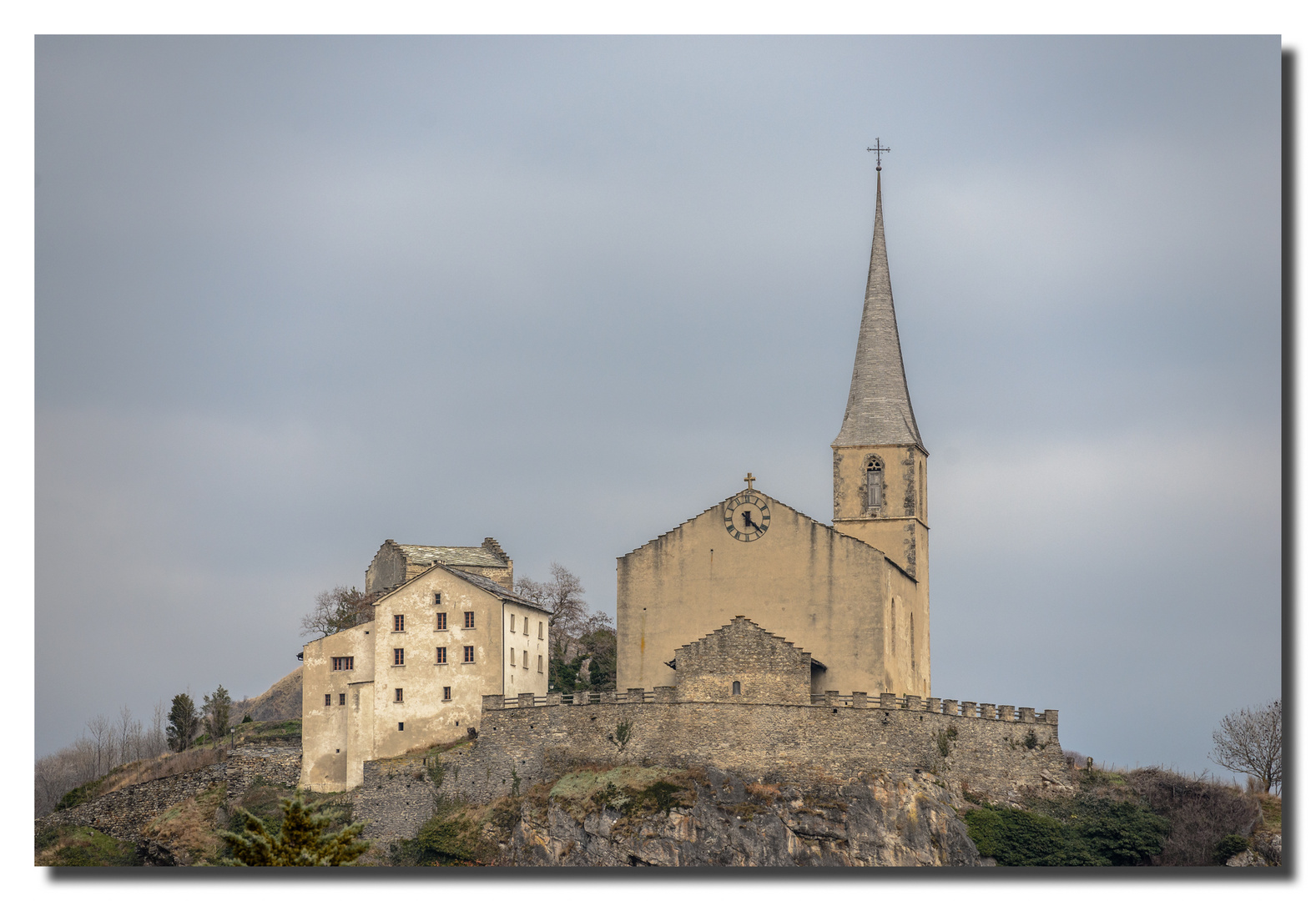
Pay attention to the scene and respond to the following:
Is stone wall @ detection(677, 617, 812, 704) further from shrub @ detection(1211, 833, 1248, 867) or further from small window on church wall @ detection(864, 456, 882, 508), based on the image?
shrub @ detection(1211, 833, 1248, 867)

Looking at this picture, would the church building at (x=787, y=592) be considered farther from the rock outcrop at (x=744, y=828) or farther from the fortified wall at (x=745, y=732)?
the rock outcrop at (x=744, y=828)

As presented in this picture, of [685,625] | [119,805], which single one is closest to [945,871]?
[685,625]

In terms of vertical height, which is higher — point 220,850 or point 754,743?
point 754,743

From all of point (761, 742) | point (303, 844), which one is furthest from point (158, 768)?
point (303, 844)

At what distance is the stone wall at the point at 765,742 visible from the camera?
219 feet

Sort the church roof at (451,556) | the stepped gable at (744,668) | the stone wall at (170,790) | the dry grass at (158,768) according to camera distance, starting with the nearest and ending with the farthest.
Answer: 1. the stepped gable at (744,668)
2. the stone wall at (170,790)
3. the dry grass at (158,768)
4. the church roof at (451,556)

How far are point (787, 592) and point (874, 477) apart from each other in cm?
961

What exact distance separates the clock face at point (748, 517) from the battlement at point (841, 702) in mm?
7718

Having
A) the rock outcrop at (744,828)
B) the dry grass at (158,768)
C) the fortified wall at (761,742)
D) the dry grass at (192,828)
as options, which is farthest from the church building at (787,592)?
the dry grass at (158,768)

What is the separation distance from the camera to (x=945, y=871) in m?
62.6

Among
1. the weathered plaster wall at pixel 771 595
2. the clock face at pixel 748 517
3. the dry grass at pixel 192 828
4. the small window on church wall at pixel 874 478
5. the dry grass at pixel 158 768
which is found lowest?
the dry grass at pixel 192 828

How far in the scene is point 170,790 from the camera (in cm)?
7531

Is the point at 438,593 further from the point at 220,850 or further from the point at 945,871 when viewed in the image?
the point at 945,871

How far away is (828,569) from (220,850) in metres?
26.6
